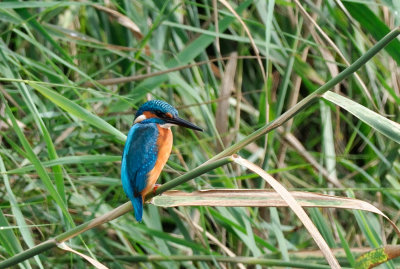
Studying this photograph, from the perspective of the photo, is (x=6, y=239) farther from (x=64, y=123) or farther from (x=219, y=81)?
(x=219, y=81)

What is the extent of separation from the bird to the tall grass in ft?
0.16

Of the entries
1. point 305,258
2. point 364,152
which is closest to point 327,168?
point 364,152

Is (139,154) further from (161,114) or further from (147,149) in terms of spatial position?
(161,114)

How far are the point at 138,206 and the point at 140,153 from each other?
0.20m

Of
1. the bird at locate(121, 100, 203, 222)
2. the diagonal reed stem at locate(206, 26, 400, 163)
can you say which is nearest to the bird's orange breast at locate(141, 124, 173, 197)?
the bird at locate(121, 100, 203, 222)

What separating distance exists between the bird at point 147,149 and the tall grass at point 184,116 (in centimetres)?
5

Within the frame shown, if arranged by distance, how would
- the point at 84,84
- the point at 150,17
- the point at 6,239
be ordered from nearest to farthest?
the point at 6,239 → the point at 84,84 → the point at 150,17

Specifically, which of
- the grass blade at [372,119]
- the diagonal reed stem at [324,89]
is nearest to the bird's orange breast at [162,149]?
the diagonal reed stem at [324,89]

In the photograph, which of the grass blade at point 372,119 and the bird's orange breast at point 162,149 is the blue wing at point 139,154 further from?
the grass blade at point 372,119

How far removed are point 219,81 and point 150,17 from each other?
45 centimetres

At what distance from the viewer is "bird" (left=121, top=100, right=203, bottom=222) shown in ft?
4.75

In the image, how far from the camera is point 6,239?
145 cm

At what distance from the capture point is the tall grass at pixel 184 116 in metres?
1.83

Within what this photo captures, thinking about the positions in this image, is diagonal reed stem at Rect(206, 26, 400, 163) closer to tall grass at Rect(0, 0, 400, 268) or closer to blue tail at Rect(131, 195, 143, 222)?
blue tail at Rect(131, 195, 143, 222)
